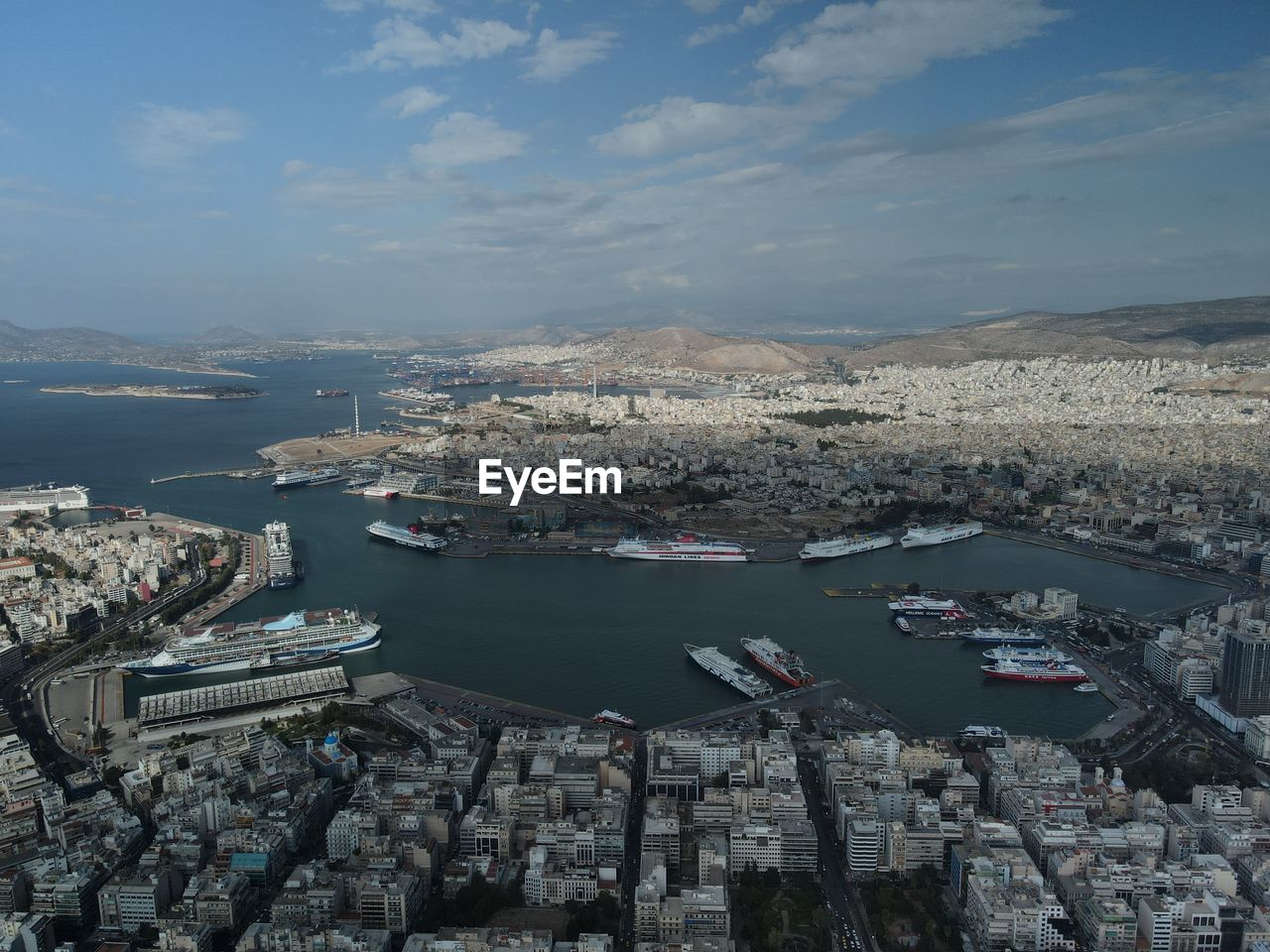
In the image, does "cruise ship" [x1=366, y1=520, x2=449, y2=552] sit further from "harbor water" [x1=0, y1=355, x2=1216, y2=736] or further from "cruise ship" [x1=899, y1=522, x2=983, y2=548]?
"cruise ship" [x1=899, y1=522, x2=983, y2=548]

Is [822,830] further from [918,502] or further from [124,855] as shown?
[918,502]

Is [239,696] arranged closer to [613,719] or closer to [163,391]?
[613,719]

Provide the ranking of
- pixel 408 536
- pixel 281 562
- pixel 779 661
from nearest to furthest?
pixel 779 661, pixel 281 562, pixel 408 536

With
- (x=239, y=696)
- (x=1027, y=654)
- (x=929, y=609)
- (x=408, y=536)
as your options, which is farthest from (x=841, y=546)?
(x=239, y=696)

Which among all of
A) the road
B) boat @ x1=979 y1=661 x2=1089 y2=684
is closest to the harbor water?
boat @ x1=979 y1=661 x2=1089 y2=684

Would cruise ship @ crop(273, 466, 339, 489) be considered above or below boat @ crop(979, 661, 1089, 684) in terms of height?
above

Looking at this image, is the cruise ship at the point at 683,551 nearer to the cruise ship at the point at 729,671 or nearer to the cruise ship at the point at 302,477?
the cruise ship at the point at 729,671

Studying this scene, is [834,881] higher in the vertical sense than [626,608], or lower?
lower
